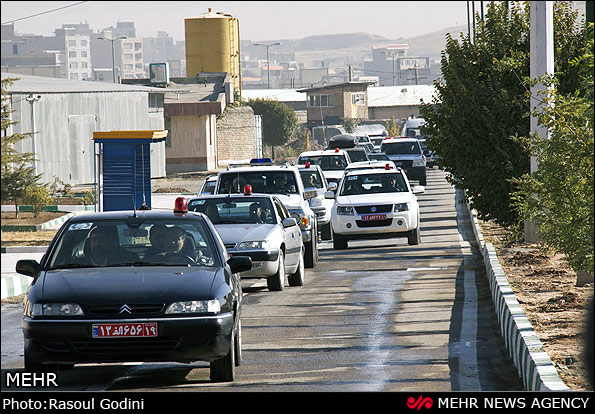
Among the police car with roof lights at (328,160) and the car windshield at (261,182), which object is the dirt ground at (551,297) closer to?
the car windshield at (261,182)

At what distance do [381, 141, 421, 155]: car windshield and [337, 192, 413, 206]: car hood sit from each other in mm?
24910

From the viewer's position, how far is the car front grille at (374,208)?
2348cm

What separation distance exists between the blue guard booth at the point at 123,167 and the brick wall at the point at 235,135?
142 feet

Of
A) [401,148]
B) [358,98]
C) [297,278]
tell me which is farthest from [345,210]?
[358,98]

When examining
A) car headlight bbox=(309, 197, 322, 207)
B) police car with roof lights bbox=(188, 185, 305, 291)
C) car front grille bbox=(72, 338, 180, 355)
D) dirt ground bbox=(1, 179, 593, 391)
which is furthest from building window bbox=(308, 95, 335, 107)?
car front grille bbox=(72, 338, 180, 355)

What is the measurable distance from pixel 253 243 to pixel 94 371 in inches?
231

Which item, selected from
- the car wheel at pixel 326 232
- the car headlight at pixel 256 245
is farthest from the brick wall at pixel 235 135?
the car headlight at pixel 256 245

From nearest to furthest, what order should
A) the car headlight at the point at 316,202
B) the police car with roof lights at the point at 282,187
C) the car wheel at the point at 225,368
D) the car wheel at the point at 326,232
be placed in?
the car wheel at the point at 225,368, the police car with roof lights at the point at 282,187, the car headlight at the point at 316,202, the car wheel at the point at 326,232

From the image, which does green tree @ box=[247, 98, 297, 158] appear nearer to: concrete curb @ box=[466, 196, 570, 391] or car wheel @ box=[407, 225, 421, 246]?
car wheel @ box=[407, 225, 421, 246]

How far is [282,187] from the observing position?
20.5 m

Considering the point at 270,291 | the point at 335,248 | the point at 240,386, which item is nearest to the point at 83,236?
the point at 240,386

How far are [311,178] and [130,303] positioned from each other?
1817cm

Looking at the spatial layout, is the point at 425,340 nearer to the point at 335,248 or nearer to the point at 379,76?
the point at 335,248

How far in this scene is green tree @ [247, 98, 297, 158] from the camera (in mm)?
91938
